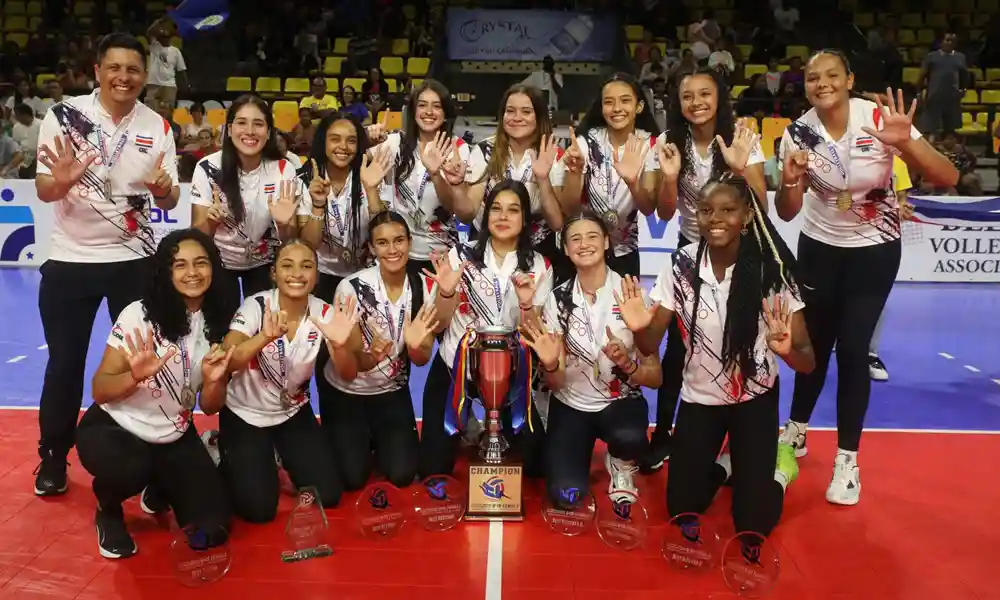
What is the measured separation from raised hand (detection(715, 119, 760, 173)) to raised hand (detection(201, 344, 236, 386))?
222 centimetres

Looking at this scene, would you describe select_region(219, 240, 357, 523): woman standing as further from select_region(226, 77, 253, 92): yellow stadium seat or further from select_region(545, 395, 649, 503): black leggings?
select_region(226, 77, 253, 92): yellow stadium seat

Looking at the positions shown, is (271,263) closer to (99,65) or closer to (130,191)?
(130,191)

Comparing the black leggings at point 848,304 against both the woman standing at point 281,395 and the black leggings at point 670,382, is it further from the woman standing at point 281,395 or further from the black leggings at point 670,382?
the woman standing at point 281,395

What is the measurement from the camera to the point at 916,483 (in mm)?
4109

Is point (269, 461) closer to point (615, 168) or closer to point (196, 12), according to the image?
point (615, 168)

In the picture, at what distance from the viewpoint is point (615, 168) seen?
3.98 m

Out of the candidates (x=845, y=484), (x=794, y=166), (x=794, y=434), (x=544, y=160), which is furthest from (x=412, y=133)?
(x=845, y=484)

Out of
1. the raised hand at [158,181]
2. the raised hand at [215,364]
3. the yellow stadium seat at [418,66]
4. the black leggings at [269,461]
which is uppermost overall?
the yellow stadium seat at [418,66]

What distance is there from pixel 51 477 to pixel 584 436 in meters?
2.35

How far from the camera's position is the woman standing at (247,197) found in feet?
13.2

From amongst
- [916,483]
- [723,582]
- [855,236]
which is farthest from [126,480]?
[916,483]

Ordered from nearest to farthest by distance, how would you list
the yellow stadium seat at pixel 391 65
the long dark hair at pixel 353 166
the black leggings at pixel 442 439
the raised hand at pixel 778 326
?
the raised hand at pixel 778 326 → the black leggings at pixel 442 439 → the long dark hair at pixel 353 166 → the yellow stadium seat at pixel 391 65

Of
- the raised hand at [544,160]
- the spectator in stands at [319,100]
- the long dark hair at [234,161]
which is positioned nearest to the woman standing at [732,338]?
the raised hand at [544,160]

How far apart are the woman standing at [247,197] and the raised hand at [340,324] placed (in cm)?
60
